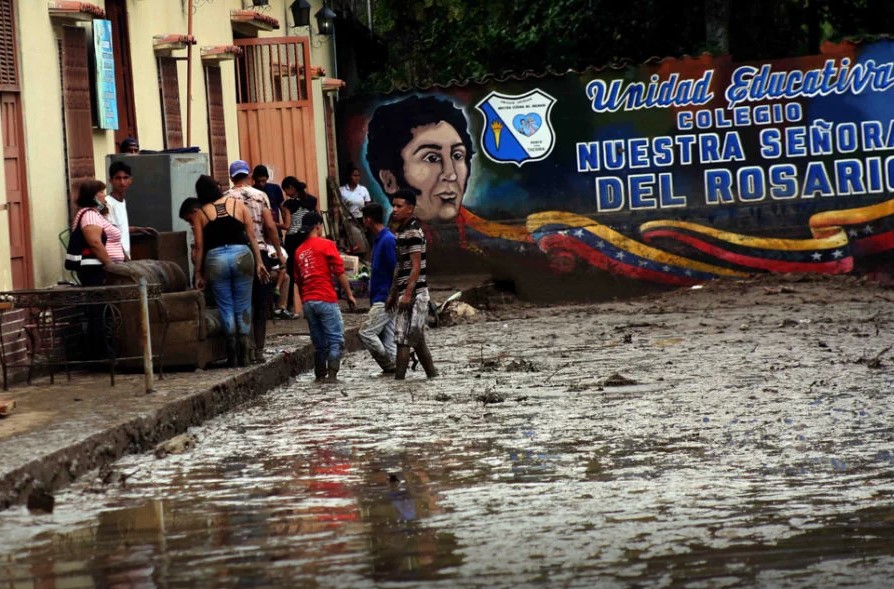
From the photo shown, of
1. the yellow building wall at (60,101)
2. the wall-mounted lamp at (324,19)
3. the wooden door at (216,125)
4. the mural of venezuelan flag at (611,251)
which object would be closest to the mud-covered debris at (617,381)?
the yellow building wall at (60,101)

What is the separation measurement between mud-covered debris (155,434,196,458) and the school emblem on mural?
45.7 feet

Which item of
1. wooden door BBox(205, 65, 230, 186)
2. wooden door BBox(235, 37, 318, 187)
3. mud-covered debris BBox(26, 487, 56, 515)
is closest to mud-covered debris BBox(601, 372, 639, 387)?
mud-covered debris BBox(26, 487, 56, 515)

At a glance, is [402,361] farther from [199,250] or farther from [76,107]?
[76,107]

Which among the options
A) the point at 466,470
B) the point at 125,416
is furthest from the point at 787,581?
the point at 125,416

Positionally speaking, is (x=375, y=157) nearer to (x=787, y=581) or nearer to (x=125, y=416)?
(x=125, y=416)

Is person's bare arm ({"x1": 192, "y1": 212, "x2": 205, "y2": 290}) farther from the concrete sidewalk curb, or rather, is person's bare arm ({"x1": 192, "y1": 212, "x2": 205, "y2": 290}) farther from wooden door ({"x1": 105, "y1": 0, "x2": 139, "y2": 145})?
wooden door ({"x1": 105, "y1": 0, "x2": 139, "y2": 145})

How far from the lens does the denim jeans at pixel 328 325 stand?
14203mm

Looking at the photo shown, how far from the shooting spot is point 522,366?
47.1 ft

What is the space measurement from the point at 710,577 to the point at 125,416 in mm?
5395

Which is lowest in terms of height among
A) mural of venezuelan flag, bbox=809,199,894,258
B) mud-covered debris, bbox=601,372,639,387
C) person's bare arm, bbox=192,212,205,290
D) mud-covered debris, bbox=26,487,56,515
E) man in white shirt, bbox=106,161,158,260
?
mud-covered debris, bbox=601,372,639,387

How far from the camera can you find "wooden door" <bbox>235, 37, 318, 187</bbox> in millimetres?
20750

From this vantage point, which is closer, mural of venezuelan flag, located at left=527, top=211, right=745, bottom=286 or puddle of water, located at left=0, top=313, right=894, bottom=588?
puddle of water, located at left=0, top=313, right=894, bottom=588

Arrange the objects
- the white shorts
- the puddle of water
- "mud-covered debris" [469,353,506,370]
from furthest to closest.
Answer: "mud-covered debris" [469,353,506,370] < the white shorts < the puddle of water

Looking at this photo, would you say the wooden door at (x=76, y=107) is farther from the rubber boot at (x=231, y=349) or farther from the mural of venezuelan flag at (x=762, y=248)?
the mural of venezuelan flag at (x=762, y=248)
